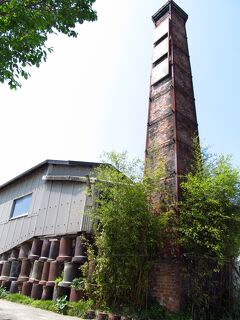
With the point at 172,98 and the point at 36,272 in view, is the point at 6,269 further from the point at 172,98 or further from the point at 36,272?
the point at 172,98

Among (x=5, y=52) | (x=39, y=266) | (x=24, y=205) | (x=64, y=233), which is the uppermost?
(x=5, y=52)

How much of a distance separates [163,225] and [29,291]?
5304 millimetres

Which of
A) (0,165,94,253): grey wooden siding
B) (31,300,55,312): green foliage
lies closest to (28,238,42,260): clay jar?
(0,165,94,253): grey wooden siding

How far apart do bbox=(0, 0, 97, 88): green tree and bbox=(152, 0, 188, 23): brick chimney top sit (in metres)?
8.30

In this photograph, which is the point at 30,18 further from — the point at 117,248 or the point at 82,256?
the point at 82,256

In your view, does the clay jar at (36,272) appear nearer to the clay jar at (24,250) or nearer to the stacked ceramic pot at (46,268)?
the stacked ceramic pot at (46,268)

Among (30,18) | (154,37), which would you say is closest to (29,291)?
(30,18)

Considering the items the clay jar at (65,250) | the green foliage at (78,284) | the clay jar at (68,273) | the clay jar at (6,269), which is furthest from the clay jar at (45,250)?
the clay jar at (6,269)

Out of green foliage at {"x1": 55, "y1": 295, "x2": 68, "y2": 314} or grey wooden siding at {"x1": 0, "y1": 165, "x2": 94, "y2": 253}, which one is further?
grey wooden siding at {"x1": 0, "y1": 165, "x2": 94, "y2": 253}

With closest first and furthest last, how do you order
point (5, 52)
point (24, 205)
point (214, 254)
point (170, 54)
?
1. point (5, 52)
2. point (214, 254)
3. point (170, 54)
4. point (24, 205)

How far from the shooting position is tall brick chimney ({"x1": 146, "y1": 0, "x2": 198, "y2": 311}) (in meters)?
7.29

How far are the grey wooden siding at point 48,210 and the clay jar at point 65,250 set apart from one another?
1.09ft

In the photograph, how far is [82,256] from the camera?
8641 mm

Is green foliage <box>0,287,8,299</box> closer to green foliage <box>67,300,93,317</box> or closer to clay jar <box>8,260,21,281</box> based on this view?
clay jar <box>8,260,21,281</box>
